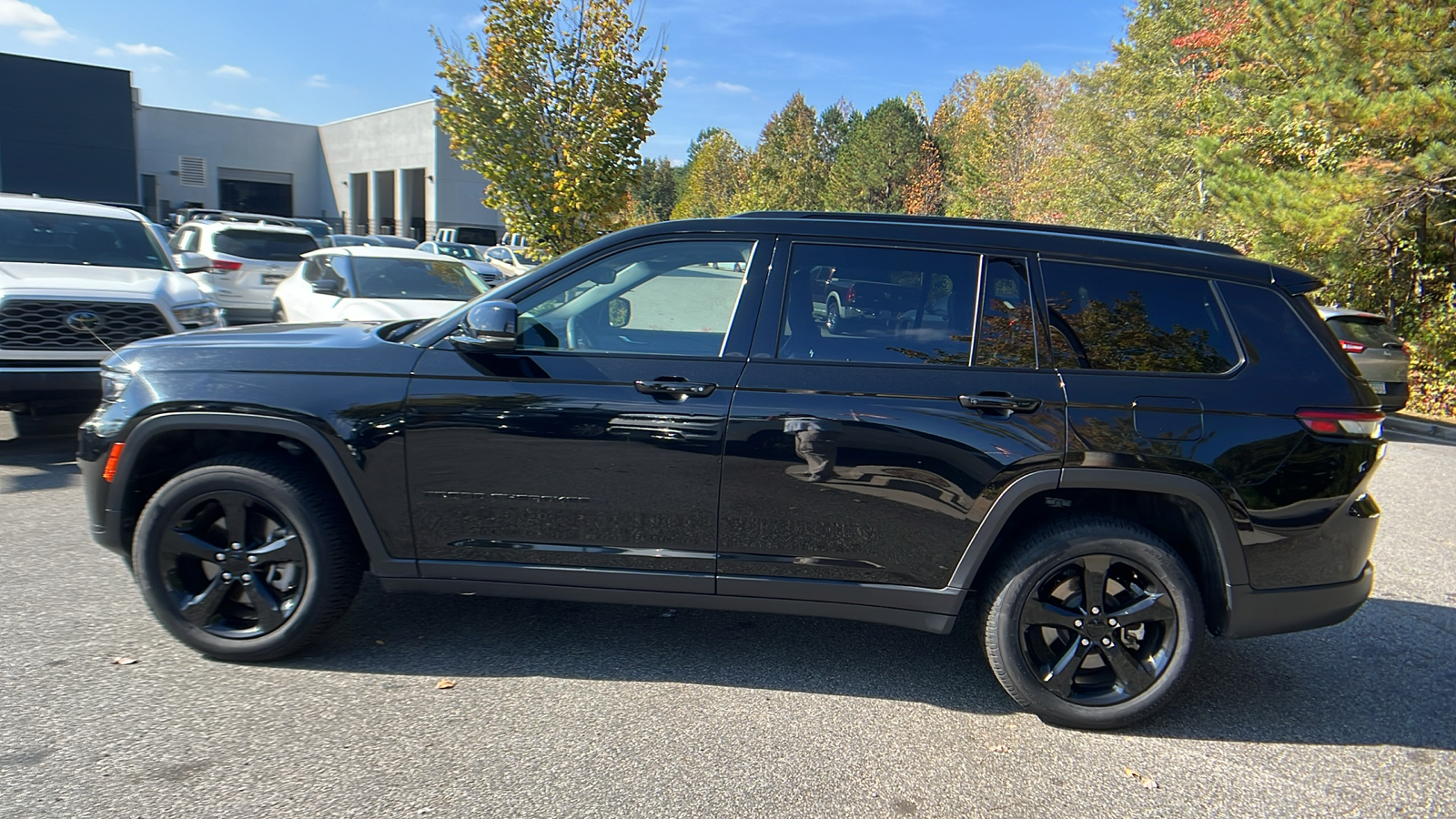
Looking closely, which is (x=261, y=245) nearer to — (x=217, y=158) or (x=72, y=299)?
(x=72, y=299)

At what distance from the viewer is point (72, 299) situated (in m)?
6.65

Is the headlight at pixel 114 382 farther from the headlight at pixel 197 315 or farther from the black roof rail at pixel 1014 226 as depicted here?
the headlight at pixel 197 315

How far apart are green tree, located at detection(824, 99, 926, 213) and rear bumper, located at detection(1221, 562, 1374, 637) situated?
2210 inches

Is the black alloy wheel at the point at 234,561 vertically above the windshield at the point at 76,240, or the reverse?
the windshield at the point at 76,240

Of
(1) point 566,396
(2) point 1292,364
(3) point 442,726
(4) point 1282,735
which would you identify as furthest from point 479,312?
(4) point 1282,735

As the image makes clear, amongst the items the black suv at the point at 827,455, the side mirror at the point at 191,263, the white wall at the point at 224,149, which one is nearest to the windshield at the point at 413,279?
the side mirror at the point at 191,263

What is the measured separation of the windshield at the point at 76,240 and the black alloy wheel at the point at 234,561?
18.3ft

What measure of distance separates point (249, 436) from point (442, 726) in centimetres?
150

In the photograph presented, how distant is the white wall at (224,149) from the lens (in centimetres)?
5247

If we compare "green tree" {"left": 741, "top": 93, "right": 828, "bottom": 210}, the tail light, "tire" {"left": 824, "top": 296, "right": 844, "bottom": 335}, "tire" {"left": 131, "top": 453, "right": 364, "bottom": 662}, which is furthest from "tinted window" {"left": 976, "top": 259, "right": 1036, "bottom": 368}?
"green tree" {"left": 741, "top": 93, "right": 828, "bottom": 210}

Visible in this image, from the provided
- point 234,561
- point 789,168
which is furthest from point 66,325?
point 789,168

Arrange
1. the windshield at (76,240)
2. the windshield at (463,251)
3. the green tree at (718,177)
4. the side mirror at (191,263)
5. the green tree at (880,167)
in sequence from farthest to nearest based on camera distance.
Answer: the green tree at (880,167)
the green tree at (718,177)
the windshield at (463,251)
the side mirror at (191,263)
the windshield at (76,240)

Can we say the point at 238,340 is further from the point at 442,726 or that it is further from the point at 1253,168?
the point at 1253,168

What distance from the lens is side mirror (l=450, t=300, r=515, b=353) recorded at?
336 centimetres
